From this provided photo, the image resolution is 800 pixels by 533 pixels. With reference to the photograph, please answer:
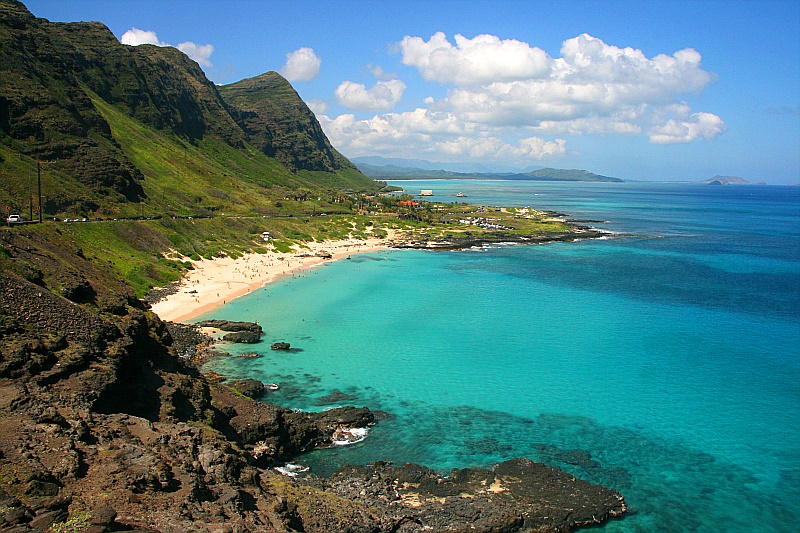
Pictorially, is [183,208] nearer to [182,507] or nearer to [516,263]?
[516,263]

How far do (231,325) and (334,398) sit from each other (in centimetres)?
1934

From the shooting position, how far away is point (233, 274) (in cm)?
7681

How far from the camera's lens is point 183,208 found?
344 ft

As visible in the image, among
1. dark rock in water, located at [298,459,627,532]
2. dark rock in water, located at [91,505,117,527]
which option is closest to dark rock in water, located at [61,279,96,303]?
dark rock in water, located at [298,459,627,532]

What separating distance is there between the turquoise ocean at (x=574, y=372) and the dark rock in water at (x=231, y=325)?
1.19m

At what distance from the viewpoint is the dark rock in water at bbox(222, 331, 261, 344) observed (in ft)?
159

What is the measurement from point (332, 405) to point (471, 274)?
54296mm

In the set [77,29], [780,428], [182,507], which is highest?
[77,29]

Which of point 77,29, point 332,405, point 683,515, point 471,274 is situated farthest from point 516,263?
point 77,29

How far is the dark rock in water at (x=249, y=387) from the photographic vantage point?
3569 centimetres

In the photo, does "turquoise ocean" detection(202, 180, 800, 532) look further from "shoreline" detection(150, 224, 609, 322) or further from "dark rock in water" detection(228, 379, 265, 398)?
"shoreline" detection(150, 224, 609, 322)

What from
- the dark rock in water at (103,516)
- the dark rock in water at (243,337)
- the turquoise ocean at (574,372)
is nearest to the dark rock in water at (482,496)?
the turquoise ocean at (574,372)

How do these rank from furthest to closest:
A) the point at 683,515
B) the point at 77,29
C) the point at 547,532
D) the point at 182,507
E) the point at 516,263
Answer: the point at 77,29 → the point at 516,263 → the point at 683,515 → the point at 547,532 → the point at 182,507

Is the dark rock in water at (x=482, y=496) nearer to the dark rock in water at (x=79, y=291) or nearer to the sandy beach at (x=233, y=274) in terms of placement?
the dark rock in water at (x=79, y=291)
